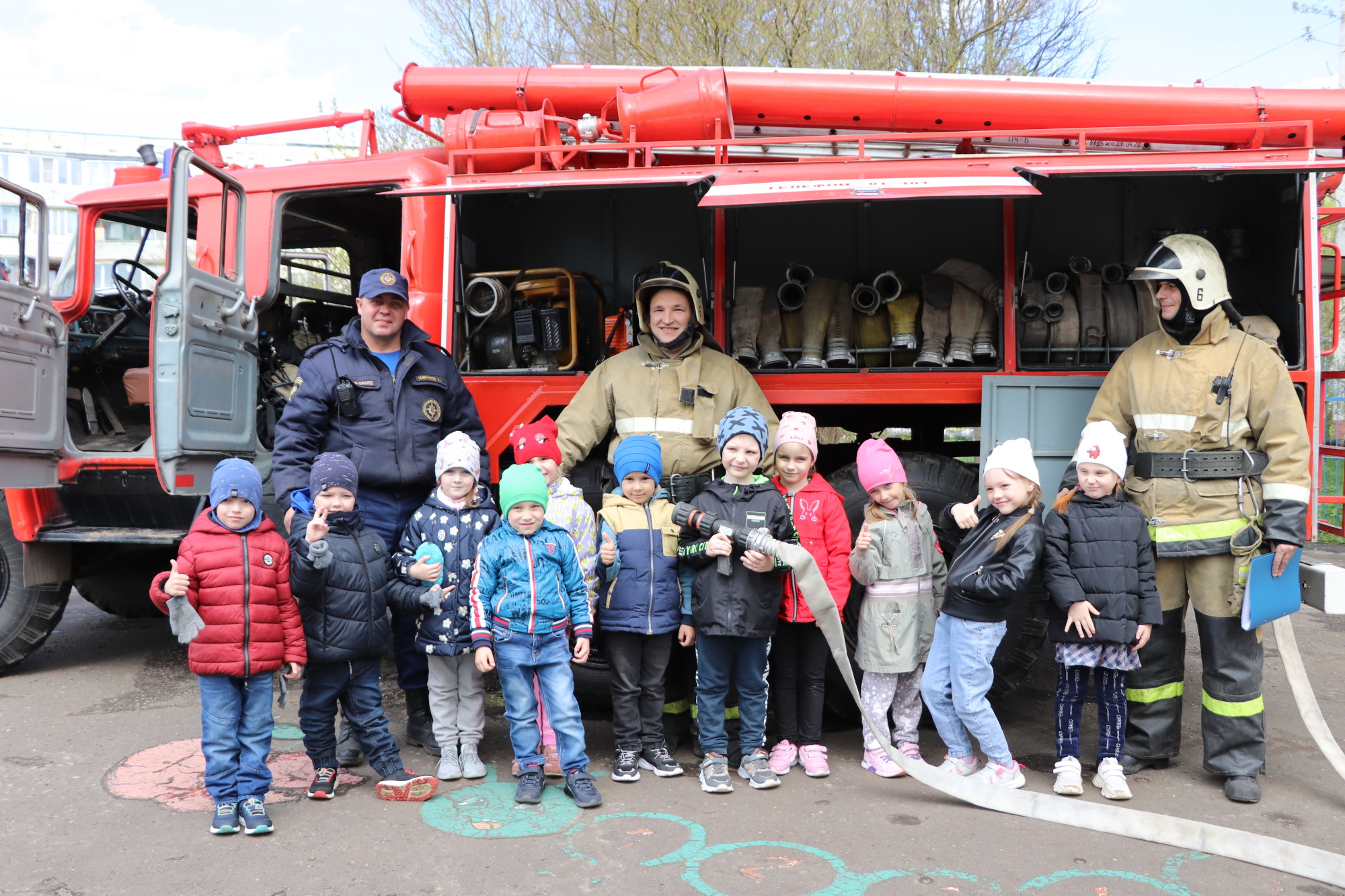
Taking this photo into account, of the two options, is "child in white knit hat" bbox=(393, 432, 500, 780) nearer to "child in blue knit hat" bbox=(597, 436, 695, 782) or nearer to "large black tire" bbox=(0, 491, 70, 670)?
"child in blue knit hat" bbox=(597, 436, 695, 782)

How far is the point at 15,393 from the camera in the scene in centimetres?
A: 443

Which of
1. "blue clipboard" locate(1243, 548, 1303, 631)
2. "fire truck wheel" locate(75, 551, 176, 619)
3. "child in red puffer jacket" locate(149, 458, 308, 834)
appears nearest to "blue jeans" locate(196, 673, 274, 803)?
"child in red puffer jacket" locate(149, 458, 308, 834)

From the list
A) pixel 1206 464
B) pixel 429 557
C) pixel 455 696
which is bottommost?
pixel 455 696

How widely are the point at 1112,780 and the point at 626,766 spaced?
182 centimetres

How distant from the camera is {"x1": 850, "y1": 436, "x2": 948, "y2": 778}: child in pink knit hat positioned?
3.76 m

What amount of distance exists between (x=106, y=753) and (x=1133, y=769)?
4192 mm

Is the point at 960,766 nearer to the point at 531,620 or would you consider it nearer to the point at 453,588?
the point at 531,620

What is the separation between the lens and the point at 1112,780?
348 cm

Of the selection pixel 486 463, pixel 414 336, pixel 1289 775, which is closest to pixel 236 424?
pixel 414 336

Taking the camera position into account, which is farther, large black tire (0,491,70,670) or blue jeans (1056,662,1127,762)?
large black tire (0,491,70,670)

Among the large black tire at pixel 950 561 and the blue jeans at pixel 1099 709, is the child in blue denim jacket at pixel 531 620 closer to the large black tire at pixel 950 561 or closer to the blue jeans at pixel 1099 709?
the large black tire at pixel 950 561

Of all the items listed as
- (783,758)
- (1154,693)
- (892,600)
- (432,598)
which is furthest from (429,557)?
(1154,693)

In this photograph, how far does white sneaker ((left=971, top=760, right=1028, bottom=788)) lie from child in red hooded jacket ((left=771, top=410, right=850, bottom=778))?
1.92 feet

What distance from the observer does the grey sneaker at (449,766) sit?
3.59m
